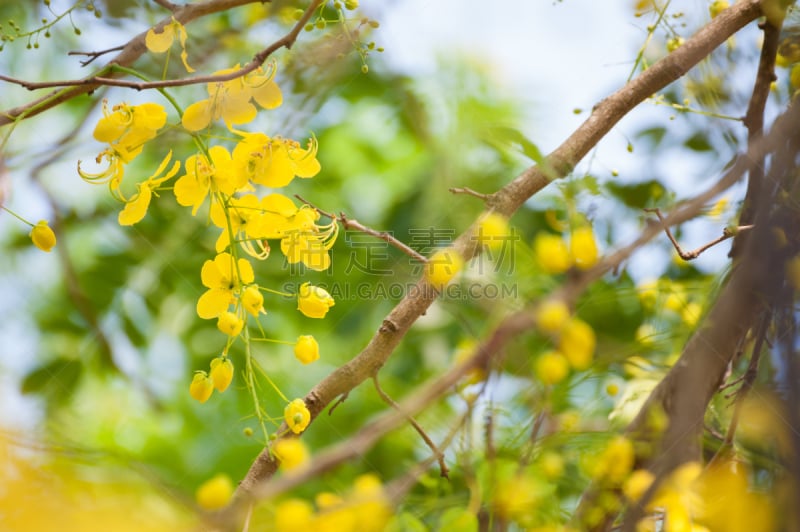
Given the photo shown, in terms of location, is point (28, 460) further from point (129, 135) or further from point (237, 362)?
point (237, 362)

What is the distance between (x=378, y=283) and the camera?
0.58 metres

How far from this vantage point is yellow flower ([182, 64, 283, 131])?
35 cm

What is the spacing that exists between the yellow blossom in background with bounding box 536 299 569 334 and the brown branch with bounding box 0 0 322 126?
16cm

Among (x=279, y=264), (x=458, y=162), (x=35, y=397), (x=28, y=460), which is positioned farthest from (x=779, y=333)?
(x=35, y=397)

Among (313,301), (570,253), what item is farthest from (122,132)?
(570,253)

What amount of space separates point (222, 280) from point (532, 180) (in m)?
0.16

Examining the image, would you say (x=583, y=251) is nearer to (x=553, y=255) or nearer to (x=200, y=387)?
(x=553, y=255)

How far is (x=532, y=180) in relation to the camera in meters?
0.37

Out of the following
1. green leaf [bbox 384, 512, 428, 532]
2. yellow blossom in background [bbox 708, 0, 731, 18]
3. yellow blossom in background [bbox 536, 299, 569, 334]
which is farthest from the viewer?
yellow blossom in background [bbox 708, 0, 731, 18]

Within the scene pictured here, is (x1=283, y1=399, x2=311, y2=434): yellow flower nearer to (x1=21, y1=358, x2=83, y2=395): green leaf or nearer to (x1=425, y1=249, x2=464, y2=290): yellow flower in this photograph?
(x1=425, y1=249, x2=464, y2=290): yellow flower

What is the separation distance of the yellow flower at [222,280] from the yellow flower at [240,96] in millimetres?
65

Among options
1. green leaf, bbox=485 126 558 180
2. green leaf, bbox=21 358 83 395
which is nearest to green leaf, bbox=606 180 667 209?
green leaf, bbox=485 126 558 180

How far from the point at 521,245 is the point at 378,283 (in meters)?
0.26

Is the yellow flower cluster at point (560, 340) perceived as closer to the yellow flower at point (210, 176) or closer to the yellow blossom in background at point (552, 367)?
the yellow blossom in background at point (552, 367)
